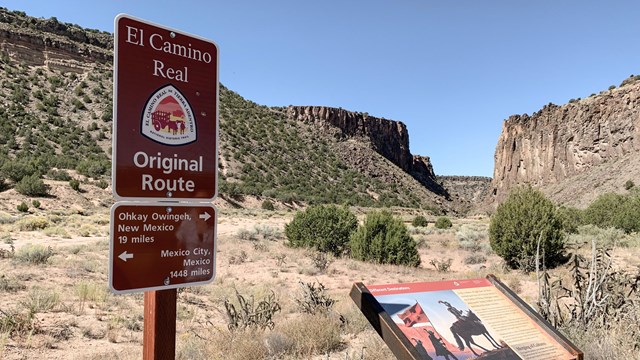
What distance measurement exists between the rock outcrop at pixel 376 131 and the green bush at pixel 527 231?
6574 cm

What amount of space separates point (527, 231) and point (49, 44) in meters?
61.3

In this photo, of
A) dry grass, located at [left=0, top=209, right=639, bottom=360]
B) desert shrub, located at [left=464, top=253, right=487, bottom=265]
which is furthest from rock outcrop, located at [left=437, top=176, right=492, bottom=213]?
dry grass, located at [left=0, top=209, right=639, bottom=360]

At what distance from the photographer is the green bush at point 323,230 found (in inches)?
679

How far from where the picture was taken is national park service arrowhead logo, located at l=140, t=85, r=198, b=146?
6.82 feet

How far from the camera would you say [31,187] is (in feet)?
92.9

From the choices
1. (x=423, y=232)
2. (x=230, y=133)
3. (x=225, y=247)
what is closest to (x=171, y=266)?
(x=225, y=247)

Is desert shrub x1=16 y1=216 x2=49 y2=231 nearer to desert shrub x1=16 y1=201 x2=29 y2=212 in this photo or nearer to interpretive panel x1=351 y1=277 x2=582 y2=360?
desert shrub x1=16 y1=201 x2=29 y2=212

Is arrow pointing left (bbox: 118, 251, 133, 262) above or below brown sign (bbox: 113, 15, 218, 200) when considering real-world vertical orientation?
below

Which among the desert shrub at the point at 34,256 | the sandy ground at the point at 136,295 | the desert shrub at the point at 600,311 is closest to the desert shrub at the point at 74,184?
the sandy ground at the point at 136,295

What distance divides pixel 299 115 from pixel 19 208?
58948mm

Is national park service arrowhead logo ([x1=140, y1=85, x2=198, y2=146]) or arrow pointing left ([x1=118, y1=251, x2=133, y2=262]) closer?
arrow pointing left ([x1=118, y1=251, x2=133, y2=262])

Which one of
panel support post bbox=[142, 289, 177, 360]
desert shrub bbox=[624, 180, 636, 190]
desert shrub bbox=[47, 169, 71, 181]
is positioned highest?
desert shrub bbox=[47, 169, 71, 181]

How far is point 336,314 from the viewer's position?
6.30 m

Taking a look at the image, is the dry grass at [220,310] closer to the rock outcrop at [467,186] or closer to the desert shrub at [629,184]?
the desert shrub at [629,184]
